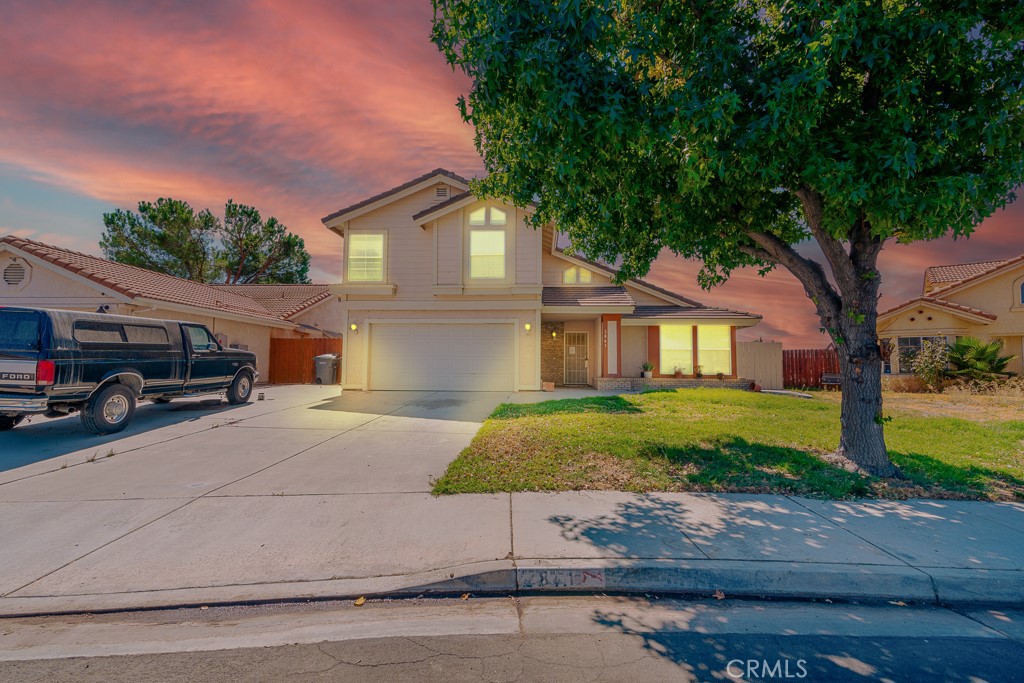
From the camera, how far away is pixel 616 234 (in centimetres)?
737

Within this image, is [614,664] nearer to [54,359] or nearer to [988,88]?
[988,88]

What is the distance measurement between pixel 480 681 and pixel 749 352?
1936 cm

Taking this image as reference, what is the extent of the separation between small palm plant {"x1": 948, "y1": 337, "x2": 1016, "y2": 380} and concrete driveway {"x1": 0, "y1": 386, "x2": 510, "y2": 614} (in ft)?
68.1

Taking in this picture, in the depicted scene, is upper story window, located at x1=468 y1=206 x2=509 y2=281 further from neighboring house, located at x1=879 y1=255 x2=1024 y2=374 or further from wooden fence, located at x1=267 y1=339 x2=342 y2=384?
neighboring house, located at x1=879 y1=255 x2=1024 y2=374

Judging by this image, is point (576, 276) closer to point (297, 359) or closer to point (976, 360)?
point (297, 359)

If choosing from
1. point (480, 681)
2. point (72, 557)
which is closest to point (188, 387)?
point (72, 557)

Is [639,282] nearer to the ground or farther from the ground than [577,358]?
farther from the ground

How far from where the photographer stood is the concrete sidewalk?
3418 mm

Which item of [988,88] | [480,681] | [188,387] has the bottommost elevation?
[480,681]

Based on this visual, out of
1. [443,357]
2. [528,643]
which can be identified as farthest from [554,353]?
[528,643]

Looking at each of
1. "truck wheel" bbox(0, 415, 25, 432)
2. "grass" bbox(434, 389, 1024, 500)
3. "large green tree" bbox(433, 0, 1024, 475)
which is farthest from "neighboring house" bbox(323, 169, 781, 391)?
"large green tree" bbox(433, 0, 1024, 475)

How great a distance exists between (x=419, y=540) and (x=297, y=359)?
1839 centimetres

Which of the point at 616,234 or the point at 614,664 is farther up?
the point at 616,234

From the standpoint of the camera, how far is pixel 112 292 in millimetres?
13766
